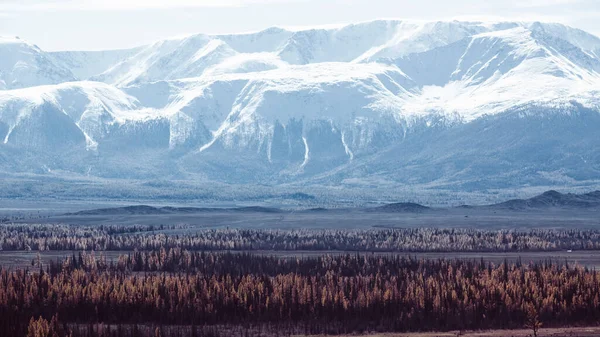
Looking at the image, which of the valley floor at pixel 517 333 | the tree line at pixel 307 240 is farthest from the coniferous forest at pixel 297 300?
the tree line at pixel 307 240

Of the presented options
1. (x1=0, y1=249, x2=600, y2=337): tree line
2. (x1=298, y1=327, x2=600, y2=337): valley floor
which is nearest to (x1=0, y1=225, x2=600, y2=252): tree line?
(x1=0, y1=249, x2=600, y2=337): tree line

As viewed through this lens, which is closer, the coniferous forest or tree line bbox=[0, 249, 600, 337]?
the coniferous forest

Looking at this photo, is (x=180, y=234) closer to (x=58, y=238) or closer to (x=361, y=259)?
(x=58, y=238)

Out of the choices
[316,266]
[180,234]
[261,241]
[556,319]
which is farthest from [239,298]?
[180,234]

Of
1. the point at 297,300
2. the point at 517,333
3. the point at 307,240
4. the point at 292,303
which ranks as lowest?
the point at 517,333

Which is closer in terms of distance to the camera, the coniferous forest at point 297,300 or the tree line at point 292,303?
the coniferous forest at point 297,300

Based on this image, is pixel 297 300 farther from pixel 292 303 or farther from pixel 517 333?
pixel 517 333

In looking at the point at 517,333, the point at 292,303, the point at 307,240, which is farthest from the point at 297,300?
the point at 307,240

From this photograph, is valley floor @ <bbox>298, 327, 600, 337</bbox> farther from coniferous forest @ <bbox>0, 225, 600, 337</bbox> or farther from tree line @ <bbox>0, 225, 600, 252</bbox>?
tree line @ <bbox>0, 225, 600, 252</bbox>

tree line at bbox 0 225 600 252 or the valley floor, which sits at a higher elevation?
tree line at bbox 0 225 600 252

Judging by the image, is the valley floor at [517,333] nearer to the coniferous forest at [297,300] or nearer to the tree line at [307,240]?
the coniferous forest at [297,300]

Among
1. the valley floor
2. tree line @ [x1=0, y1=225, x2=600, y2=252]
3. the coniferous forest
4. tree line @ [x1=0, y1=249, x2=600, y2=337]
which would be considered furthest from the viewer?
tree line @ [x1=0, y1=225, x2=600, y2=252]
